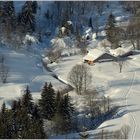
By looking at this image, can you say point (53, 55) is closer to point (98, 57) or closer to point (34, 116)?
point (98, 57)

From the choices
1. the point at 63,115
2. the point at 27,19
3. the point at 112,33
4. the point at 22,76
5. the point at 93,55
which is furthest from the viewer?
the point at 27,19

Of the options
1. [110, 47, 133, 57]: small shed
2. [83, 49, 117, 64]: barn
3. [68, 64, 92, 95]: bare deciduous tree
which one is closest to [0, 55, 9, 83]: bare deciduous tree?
[68, 64, 92, 95]: bare deciduous tree

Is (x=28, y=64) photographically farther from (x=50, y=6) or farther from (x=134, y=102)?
(x=50, y=6)

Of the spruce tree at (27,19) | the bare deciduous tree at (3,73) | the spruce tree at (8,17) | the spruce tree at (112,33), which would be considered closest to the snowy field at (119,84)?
the spruce tree at (112,33)

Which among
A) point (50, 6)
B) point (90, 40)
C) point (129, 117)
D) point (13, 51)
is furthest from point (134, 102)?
point (50, 6)

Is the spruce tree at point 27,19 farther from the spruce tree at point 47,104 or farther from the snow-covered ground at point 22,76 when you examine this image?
the spruce tree at point 47,104

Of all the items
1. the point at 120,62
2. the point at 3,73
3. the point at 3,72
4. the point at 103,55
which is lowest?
the point at 3,73

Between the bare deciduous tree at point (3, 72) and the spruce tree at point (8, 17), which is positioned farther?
the spruce tree at point (8, 17)

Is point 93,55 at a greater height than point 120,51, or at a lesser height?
lesser

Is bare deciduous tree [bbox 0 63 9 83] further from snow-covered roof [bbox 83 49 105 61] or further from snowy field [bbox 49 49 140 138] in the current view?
snow-covered roof [bbox 83 49 105 61]

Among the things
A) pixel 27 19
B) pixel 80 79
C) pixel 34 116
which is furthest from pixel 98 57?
pixel 34 116
